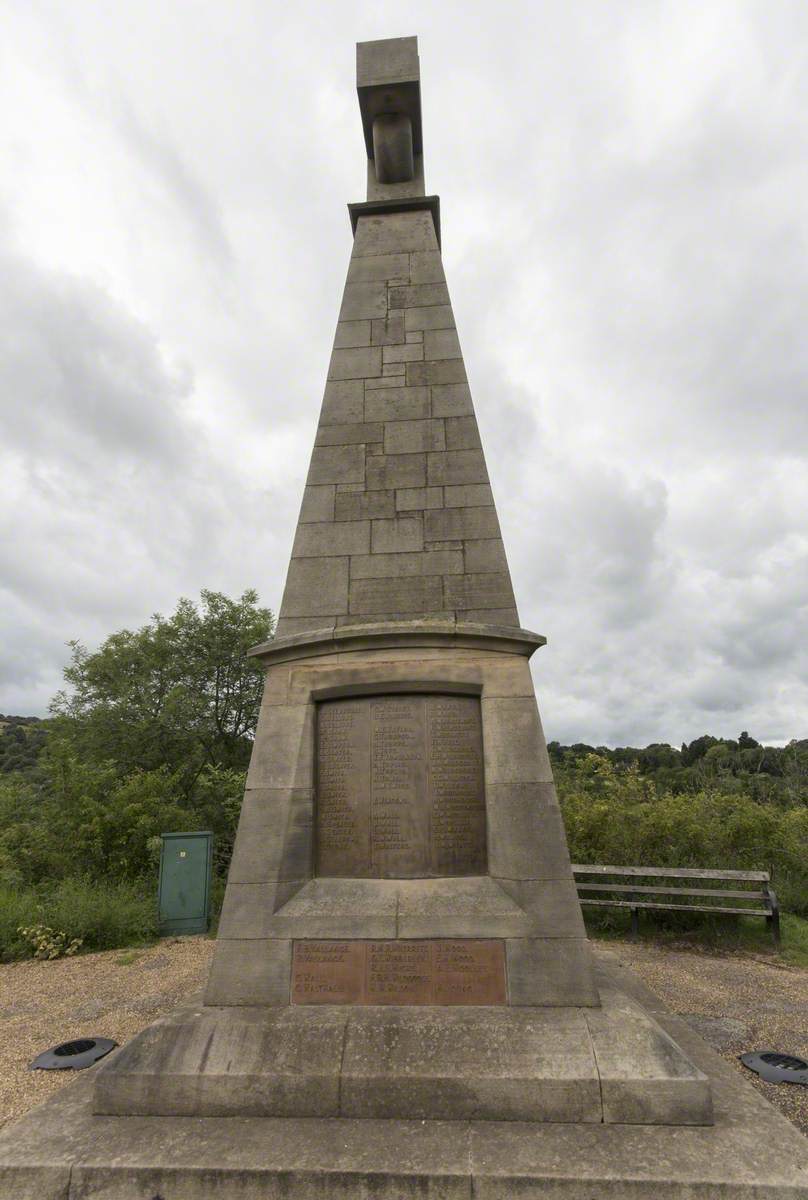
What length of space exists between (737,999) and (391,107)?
10712mm

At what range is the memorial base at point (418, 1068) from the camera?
392 centimetres

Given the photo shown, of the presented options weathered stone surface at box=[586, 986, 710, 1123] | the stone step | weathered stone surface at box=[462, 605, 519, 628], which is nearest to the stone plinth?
weathered stone surface at box=[462, 605, 519, 628]

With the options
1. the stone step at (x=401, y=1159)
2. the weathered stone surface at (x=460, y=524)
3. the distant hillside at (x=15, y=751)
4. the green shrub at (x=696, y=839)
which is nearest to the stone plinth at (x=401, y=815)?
the stone step at (x=401, y=1159)

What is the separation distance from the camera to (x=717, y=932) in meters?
9.62

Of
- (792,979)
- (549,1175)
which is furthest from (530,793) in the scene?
(792,979)

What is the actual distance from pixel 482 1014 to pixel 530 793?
1.51m

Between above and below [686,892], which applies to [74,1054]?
below

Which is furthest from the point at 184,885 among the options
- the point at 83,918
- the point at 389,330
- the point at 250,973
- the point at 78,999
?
the point at 389,330

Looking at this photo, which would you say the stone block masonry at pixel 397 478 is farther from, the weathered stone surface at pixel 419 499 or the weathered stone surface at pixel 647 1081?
the weathered stone surface at pixel 647 1081

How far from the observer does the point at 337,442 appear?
641 cm

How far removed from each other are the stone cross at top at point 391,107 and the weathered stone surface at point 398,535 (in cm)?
441

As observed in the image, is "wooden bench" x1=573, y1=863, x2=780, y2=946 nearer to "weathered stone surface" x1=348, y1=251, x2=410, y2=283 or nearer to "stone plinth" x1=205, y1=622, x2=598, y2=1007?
"stone plinth" x1=205, y1=622, x2=598, y2=1007

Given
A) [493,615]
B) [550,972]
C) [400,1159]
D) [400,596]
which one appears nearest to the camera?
[400,1159]

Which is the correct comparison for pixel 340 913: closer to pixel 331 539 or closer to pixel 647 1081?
pixel 647 1081
